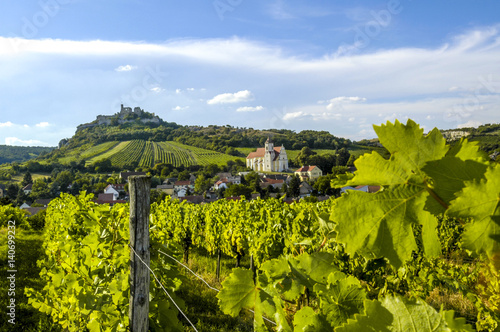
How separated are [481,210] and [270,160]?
9069 cm

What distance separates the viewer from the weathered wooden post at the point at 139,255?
202 cm

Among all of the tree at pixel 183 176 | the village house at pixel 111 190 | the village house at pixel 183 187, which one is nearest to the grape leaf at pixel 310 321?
the village house at pixel 183 187

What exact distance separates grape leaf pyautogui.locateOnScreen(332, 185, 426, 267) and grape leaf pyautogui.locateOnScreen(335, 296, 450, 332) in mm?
64

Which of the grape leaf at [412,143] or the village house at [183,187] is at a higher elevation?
the grape leaf at [412,143]

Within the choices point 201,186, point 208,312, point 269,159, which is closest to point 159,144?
point 269,159

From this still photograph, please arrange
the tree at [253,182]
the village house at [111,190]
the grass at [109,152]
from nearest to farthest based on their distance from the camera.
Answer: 1. the tree at [253,182]
2. the village house at [111,190]
3. the grass at [109,152]

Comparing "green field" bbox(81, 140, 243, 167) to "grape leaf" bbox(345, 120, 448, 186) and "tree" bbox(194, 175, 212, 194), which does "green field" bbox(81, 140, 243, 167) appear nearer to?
"tree" bbox(194, 175, 212, 194)

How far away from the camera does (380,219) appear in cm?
51

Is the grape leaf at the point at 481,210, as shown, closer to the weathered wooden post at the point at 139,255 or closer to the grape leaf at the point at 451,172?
the grape leaf at the point at 451,172

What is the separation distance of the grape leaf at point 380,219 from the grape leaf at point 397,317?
2.5 inches

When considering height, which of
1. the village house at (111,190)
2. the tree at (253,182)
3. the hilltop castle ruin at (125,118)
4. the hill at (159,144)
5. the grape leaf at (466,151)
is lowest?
the village house at (111,190)

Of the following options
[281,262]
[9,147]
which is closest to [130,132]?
[9,147]

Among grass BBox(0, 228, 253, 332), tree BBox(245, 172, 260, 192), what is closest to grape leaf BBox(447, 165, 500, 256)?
grass BBox(0, 228, 253, 332)

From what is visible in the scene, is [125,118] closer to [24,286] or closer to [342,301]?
[24,286]
